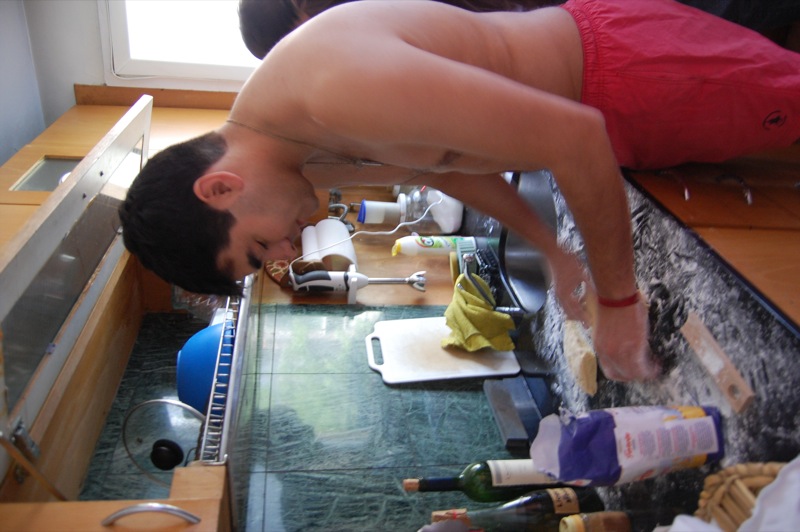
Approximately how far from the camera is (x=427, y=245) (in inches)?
69.6

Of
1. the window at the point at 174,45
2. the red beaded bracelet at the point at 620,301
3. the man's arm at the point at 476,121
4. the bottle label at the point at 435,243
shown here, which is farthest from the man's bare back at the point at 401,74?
the window at the point at 174,45

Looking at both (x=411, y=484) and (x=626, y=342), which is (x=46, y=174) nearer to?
(x=411, y=484)

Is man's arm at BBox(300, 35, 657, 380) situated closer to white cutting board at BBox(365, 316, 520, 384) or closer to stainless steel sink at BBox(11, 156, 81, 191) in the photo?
white cutting board at BBox(365, 316, 520, 384)

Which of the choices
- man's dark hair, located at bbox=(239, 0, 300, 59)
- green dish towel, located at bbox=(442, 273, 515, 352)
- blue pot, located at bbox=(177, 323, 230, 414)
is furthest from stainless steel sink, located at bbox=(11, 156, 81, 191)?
green dish towel, located at bbox=(442, 273, 515, 352)

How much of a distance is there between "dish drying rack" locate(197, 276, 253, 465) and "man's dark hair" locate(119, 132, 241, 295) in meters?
0.12

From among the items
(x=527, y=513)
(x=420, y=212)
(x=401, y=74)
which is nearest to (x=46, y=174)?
(x=420, y=212)

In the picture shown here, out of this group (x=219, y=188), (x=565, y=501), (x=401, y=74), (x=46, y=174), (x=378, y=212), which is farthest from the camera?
(x=378, y=212)

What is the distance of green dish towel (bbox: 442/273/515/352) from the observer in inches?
57.9

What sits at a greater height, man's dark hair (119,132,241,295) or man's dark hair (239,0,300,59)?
man's dark hair (239,0,300,59)

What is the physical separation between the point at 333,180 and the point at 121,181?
0.44 meters

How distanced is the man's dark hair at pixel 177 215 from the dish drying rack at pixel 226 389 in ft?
0.41

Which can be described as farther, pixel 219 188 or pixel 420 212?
pixel 420 212

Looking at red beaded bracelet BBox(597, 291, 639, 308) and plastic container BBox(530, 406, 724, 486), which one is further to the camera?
red beaded bracelet BBox(597, 291, 639, 308)

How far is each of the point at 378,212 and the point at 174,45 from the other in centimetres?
87
